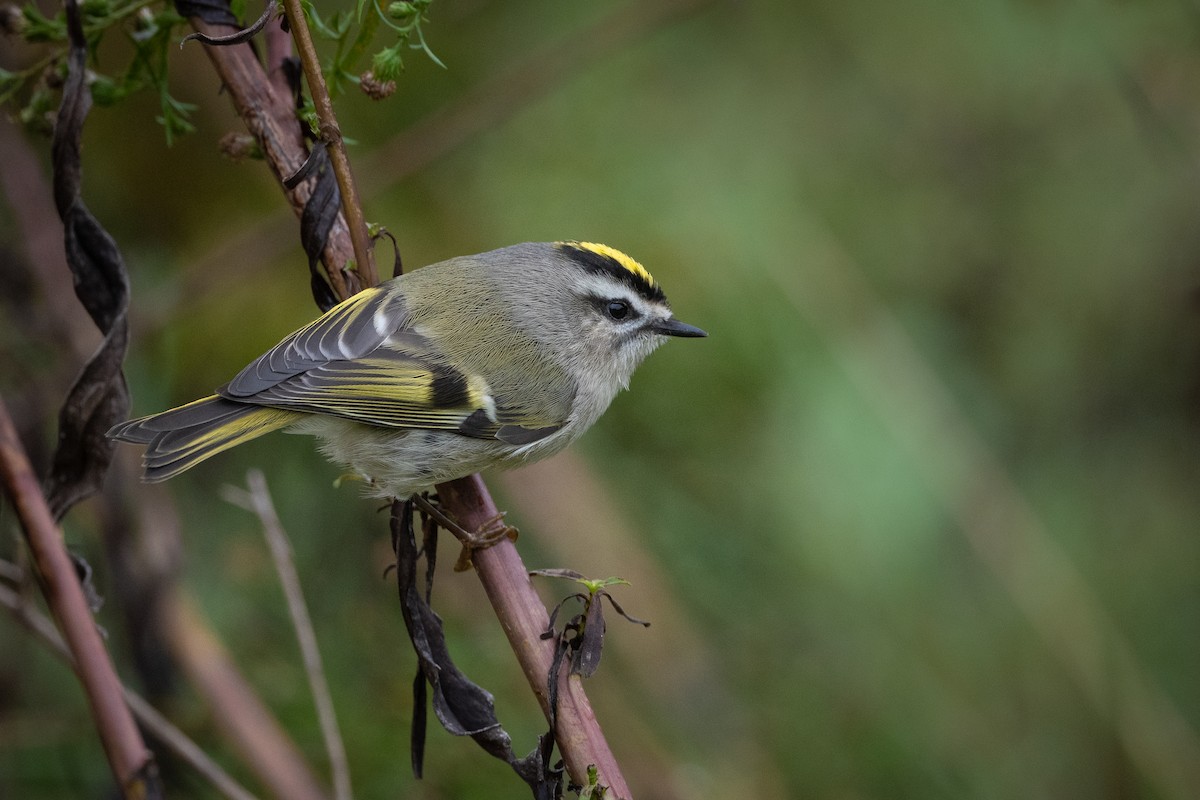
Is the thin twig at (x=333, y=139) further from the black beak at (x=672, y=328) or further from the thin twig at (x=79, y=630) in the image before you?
the black beak at (x=672, y=328)

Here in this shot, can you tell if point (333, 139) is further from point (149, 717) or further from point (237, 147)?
point (149, 717)

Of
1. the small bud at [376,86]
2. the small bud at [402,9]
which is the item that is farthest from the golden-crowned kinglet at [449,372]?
the small bud at [402,9]

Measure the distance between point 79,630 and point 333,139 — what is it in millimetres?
723

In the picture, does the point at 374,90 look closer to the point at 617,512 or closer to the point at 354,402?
the point at 354,402

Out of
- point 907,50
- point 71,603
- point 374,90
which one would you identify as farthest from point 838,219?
point 71,603

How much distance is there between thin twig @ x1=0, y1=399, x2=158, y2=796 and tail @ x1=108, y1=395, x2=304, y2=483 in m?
0.53

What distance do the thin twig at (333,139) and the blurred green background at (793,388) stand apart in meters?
1.33

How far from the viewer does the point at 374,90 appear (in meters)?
1.60

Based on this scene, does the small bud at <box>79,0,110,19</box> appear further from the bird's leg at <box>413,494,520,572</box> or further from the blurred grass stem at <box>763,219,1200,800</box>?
the blurred grass stem at <box>763,219,1200,800</box>

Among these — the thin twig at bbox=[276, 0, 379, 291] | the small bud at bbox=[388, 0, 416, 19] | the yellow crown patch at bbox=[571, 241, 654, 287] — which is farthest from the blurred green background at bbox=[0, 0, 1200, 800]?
the small bud at bbox=[388, 0, 416, 19]

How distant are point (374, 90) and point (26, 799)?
216cm

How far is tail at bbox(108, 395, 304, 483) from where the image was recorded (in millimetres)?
1942

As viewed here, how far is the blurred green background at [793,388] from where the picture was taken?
2982 mm

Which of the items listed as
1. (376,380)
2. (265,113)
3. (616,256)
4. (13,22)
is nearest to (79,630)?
(265,113)
